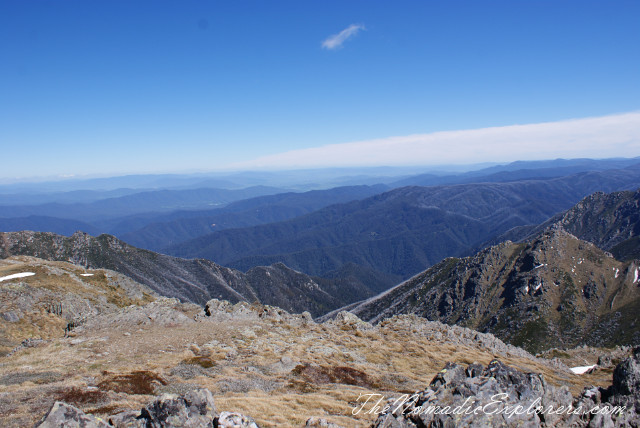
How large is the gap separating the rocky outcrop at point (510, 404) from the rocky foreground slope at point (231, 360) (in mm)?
4401

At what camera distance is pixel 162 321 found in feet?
157

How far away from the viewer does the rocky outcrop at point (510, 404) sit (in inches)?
741

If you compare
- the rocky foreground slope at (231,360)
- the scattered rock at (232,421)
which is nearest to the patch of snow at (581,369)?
the rocky foreground slope at (231,360)

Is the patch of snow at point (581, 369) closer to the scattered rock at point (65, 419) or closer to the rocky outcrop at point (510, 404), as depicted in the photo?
the rocky outcrop at point (510, 404)

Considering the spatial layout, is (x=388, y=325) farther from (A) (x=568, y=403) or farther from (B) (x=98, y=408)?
(B) (x=98, y=408)

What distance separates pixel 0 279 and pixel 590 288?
813ft

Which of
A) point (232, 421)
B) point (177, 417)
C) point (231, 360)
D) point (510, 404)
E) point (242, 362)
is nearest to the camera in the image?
point (177, 417)

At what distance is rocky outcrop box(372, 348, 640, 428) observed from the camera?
18828mm

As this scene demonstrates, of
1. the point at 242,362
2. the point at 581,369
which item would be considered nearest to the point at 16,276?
the point at 242,362

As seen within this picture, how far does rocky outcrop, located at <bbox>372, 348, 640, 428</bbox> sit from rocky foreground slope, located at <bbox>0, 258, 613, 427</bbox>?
14.4 feet

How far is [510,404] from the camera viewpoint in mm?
19812

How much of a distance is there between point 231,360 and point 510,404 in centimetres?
2725

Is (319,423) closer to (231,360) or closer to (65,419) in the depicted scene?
(65,419)

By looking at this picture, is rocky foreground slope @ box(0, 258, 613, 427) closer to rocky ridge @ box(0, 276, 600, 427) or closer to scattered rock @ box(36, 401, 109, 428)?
rocky ridge @ box(0, 276, 600, 427)
